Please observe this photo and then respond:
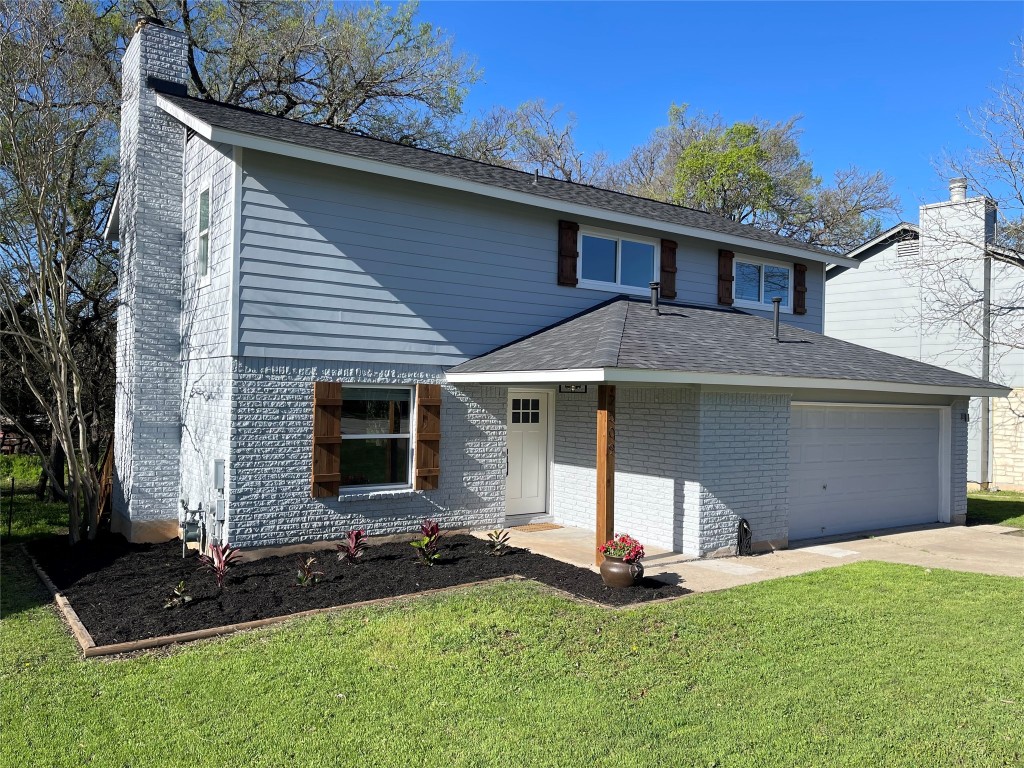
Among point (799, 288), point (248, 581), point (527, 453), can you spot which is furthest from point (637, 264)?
point (248, 581)

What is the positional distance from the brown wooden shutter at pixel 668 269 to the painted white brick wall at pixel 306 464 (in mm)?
4002

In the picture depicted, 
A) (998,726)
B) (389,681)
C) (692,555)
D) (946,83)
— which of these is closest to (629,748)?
(389,681)

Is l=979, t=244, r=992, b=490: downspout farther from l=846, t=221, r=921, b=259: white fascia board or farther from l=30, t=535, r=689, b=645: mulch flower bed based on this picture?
l=30, t=535, r=689, b=645: mulch flower bed

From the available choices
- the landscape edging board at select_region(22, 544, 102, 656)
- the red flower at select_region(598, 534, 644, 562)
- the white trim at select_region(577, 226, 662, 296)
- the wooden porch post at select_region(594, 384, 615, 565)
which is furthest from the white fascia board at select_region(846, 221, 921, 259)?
the landscape edging board at select_region(22, 544, 102, 656)

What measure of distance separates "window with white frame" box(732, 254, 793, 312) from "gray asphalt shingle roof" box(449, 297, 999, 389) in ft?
3.24

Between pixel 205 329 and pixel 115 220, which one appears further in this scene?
pixel 115 220

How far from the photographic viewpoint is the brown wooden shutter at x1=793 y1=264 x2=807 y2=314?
14539 millimetres

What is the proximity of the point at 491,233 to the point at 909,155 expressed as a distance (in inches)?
508

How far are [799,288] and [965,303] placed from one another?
6133 millimetres

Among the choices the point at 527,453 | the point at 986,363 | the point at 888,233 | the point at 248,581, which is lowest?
the point at 248,581

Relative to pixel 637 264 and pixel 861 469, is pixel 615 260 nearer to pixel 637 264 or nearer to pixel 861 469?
pixel 637 264

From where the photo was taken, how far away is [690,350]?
945 cm

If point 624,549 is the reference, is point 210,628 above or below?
below

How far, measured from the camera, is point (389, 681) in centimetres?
523
